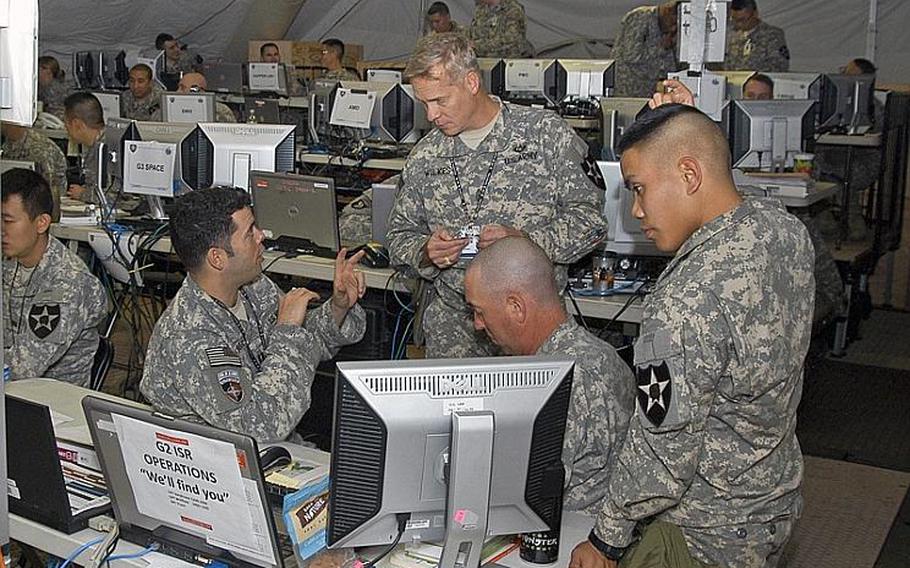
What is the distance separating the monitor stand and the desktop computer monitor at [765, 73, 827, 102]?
6.51 meters

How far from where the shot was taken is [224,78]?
1264cm

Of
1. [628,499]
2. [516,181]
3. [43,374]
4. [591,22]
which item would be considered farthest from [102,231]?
[591,22]

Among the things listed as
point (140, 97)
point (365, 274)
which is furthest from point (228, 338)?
point (140, 97)

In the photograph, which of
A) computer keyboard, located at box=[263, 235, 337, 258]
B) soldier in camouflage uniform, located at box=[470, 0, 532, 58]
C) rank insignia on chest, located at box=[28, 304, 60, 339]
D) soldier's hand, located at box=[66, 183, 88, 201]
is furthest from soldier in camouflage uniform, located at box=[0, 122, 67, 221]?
soldier in camouflage uniform, located at box=[470, 0, 532, 58]

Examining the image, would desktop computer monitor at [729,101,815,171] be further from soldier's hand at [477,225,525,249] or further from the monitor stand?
the monitor stand

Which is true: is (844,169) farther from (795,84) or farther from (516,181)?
(516,181)

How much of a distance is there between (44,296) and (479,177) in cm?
143

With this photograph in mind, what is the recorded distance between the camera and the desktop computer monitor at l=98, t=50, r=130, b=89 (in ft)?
43.5

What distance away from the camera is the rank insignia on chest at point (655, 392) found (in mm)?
2027

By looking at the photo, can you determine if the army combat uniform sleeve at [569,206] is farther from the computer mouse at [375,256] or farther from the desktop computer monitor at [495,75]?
the desktop computer monitor at [495,75]

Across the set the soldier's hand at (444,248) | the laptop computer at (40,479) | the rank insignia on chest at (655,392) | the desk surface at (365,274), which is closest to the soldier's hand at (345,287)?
the soldier's hand at (444,248)

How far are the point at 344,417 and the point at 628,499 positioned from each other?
0.56 metres

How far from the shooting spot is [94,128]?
7.25m

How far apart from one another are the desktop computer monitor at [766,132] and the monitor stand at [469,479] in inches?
167
